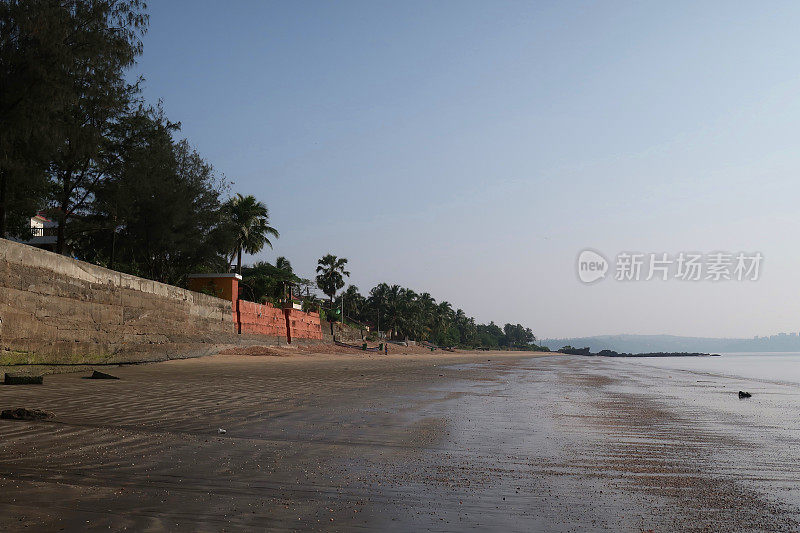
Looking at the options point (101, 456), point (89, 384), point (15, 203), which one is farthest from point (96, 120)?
point (101, 456)

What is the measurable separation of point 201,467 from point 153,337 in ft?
55.8

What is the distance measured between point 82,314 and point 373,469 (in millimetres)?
13642

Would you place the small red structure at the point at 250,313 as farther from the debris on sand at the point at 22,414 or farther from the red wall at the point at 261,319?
the debris on sand at the point at 22,414

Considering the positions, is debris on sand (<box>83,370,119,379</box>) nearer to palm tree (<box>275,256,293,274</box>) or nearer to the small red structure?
the small red structure

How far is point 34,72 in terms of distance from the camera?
682 inches

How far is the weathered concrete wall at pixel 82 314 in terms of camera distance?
492 inches

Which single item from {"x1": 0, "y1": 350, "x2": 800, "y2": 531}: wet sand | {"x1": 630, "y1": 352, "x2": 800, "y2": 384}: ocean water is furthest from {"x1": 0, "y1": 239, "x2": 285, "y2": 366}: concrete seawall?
{"x1": 630, "y1": 352, "x2": 800, "y2": 384}: ocean water

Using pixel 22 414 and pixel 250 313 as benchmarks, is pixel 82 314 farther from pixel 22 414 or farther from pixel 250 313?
pixel 250 313

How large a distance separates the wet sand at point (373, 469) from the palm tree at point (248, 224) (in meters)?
36.7

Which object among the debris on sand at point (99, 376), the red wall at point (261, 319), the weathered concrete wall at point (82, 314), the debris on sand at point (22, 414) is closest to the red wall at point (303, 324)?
the red wall at point (261, 319)

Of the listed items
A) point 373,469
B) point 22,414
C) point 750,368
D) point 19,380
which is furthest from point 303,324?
point 373,469

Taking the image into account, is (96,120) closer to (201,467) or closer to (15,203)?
(15,203)

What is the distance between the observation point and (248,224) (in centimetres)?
4566

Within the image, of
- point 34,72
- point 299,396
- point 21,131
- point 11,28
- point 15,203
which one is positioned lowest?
point 299,396
